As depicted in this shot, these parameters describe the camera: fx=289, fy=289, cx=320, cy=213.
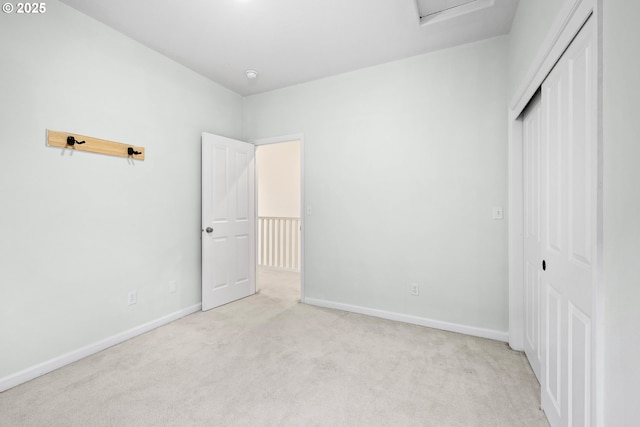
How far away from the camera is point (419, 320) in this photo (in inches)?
115

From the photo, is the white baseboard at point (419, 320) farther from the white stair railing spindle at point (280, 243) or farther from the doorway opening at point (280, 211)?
the white stair railing spindle at point (280, 243)

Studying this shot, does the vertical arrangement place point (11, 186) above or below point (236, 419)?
above

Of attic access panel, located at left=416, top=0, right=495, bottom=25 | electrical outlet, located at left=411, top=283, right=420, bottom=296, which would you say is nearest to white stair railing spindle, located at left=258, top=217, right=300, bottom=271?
electrical outlet, located at left=411, top=283, right=420, bottom=296

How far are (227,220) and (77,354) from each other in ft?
5.92

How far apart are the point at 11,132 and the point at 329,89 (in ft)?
9.04

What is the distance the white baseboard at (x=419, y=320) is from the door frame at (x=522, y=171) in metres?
0.17

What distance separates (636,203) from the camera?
29.5 inches

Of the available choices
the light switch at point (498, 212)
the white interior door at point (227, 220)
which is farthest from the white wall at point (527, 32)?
the white interior door at point (227, 220)

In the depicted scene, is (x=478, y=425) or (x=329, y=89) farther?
(x=329, y=89)

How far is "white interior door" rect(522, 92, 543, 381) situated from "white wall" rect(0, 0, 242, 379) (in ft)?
10.4

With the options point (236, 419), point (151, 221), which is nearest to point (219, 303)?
point (151, 221)

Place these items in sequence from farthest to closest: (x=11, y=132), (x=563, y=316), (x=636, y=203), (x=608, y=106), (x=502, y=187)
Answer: (x=502, y=187)
(x=11, y=132)
(x=563, y=316)
(x=608, y=106)
(x=636, y=203)

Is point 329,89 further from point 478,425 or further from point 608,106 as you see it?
point 478,425

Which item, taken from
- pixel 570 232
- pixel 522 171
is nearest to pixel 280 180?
pixel 522 171
